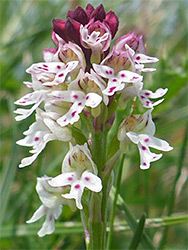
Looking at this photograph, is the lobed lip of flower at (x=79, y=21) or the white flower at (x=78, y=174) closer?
the white flower at (x=78, y=174)

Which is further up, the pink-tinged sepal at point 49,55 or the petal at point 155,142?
the pink-tinged sepal at point 49,55

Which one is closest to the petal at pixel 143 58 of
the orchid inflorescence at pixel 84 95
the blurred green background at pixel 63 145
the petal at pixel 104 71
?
the orchid inflorescence at pixel 84 95

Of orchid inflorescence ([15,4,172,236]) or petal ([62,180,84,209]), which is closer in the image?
petal ([62,180,84,209])

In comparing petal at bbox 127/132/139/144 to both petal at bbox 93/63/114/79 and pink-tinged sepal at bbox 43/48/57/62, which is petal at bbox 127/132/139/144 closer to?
petal at bbox 93/63/114/79

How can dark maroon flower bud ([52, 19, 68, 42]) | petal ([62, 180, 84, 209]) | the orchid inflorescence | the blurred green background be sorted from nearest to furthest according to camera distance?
1. petal ([62, 180, 84, 209])
2. the orchid inflorescence
3. dark maroon flower bud ([52, 19, 68, 42])
4. the blurred green background

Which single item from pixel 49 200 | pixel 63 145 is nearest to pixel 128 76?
pixel 49 200

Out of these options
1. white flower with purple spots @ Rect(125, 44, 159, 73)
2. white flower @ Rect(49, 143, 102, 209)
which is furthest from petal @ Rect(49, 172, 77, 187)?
white flower with purple spots @ Rect(125, 44, 159, 73)

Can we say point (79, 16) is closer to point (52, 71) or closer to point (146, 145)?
point (52, 71)

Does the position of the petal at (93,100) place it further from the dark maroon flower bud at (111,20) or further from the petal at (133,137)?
the dark maroon flower bud at (111,20)
